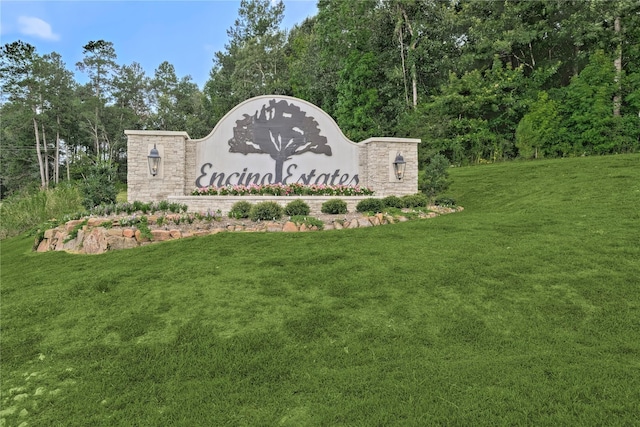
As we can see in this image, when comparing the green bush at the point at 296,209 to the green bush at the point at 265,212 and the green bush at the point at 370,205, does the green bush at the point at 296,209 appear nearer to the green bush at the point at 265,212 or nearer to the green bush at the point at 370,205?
the green bush at the point at 265,212

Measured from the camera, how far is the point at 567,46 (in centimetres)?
1869

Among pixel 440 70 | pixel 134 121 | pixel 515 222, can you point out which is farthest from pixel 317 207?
pixel 134 121

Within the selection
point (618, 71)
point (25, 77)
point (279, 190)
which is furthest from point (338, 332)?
point (25, 77)

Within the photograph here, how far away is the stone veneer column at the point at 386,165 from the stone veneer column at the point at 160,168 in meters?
4.97

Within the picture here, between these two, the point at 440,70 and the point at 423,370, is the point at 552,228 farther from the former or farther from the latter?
the point at 440,70

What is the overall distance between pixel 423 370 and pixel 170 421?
164 cm

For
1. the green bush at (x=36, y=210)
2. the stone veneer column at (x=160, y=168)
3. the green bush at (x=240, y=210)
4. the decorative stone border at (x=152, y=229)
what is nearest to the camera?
the decorative stone border at (x=152, y=229)

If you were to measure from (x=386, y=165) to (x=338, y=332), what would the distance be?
7486 millimetres

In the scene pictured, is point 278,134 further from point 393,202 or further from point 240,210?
point 393,202

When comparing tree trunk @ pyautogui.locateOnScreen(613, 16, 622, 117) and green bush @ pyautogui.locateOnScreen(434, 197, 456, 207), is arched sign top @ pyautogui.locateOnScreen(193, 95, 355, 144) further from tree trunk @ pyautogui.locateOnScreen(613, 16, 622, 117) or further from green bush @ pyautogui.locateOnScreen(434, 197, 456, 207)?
tree trunk @ pyautogui.locateOnScreen(613, 16, 622, 117)

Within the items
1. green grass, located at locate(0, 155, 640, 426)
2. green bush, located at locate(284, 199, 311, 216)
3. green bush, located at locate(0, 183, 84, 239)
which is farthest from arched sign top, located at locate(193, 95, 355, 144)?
green bush, located at locate(0, 183, 84, 239)

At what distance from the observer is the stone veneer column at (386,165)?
32.5ft

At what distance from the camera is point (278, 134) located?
960 cm

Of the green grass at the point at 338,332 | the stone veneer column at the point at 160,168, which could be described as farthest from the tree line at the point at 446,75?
the green grass at the point at 338,332
